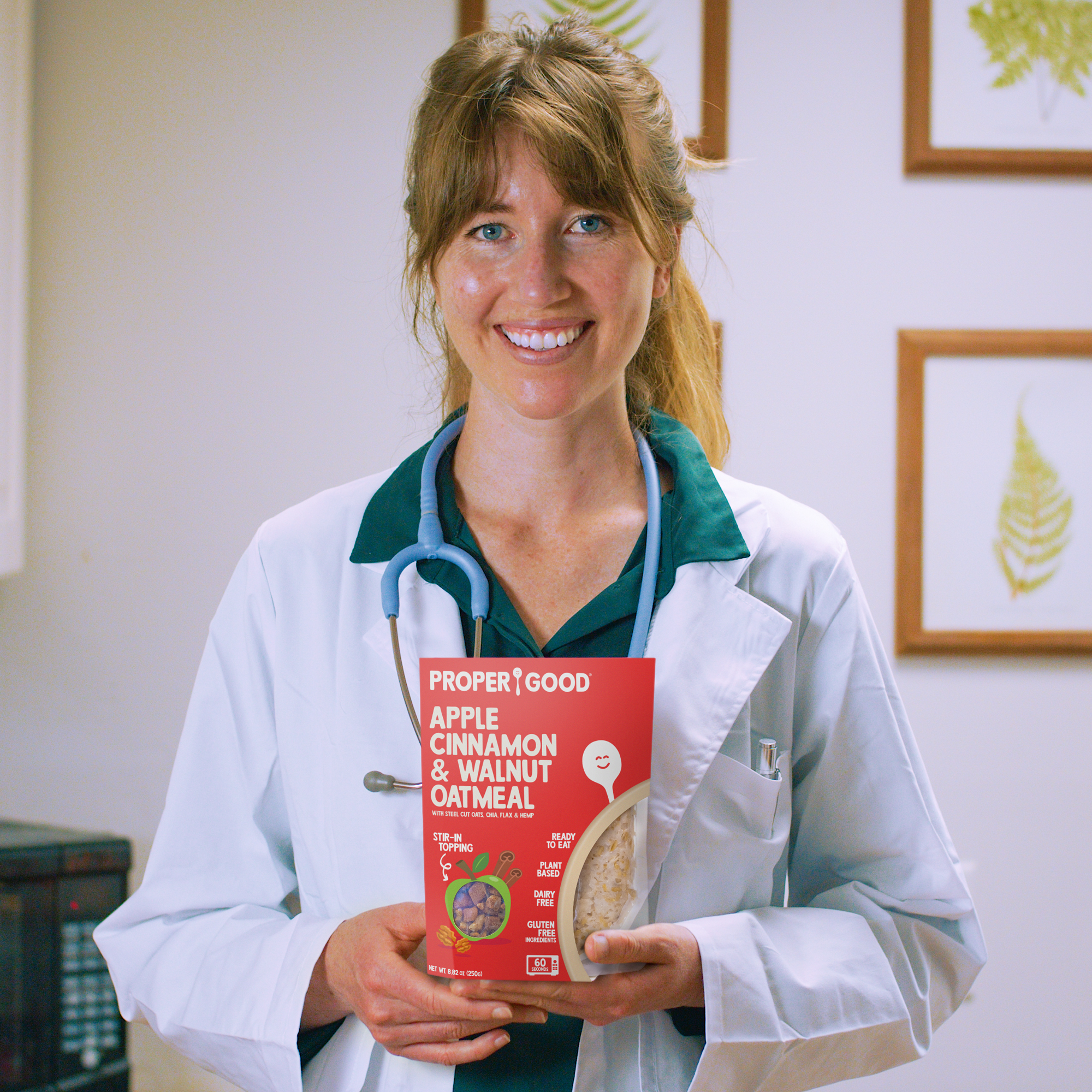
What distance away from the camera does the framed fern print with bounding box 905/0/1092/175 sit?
5.42 feet

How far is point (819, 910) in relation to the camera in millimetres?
800

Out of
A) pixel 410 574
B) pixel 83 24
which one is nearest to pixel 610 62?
pixel 410 574

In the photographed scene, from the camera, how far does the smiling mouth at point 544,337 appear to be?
2.50ft

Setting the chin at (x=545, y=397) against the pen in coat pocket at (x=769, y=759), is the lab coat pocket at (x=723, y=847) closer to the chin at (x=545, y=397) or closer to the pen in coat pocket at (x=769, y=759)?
the pen in coat pocket at (x=769, y=759)

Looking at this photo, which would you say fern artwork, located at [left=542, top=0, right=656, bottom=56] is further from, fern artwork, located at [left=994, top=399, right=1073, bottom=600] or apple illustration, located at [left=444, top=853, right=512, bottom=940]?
apple illustration, located at [left=444, top=853, right=512, bottom=940]

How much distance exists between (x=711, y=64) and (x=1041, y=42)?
0.56 metres

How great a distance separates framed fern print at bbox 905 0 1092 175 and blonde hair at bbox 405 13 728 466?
38.3 inches

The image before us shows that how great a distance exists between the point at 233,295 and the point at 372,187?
0.29 meters

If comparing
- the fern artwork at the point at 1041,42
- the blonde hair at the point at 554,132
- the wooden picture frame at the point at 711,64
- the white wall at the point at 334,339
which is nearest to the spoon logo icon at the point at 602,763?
the blonde hair at the point at 554,132

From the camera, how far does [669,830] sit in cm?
73

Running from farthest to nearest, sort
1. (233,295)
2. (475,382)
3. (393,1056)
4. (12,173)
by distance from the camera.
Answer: (233,295), (12,173), (475,382), (393,1056)

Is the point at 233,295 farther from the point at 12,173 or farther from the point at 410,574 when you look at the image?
the point at 410,574

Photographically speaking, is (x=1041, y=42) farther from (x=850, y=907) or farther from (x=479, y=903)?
(x=479, y=903)

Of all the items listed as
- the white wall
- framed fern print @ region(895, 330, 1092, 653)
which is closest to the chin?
the white wall
